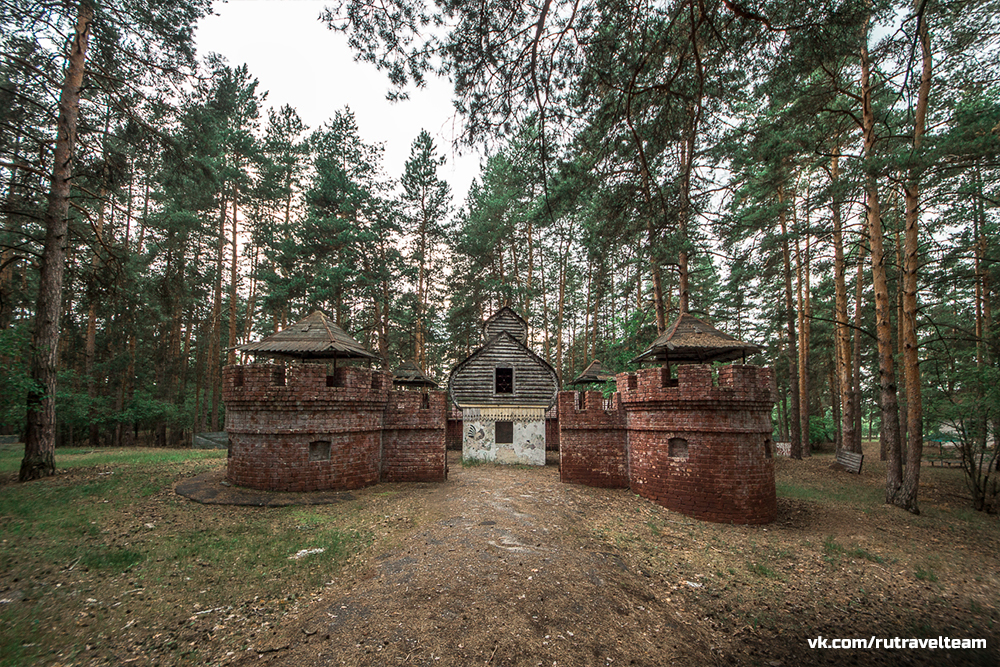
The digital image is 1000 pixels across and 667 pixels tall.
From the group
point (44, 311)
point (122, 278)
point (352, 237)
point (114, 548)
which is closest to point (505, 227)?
point (352, 237)

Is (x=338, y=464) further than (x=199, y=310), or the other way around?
(x=199, y=310)

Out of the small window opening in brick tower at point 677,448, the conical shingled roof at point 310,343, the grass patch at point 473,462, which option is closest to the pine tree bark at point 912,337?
the small window opening in brick tower at point 677,448

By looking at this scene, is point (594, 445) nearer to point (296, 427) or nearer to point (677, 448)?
point (677, 448)

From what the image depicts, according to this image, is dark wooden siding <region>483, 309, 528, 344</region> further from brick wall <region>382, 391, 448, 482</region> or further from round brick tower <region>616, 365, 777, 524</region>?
round brick tower <region>616, 365, 777, 524</region>

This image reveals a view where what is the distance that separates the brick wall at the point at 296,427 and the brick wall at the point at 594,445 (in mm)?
5778

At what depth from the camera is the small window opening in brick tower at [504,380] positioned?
1802 cm

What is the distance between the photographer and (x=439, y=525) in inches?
279

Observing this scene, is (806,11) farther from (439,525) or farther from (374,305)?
(374,305)

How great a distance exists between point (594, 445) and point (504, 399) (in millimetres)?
6896


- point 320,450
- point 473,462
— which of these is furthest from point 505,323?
point 320,450

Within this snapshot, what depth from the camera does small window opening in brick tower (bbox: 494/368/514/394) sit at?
18016 millimetres

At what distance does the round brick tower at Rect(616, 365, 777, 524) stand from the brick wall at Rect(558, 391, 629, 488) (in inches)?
51.4

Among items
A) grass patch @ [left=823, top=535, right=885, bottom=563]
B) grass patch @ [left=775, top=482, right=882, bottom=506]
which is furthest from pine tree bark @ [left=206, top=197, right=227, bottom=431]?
grass patch @ [left=775, top=482, right=882, bottom=506]

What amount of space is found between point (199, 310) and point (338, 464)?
23758 millimetres
